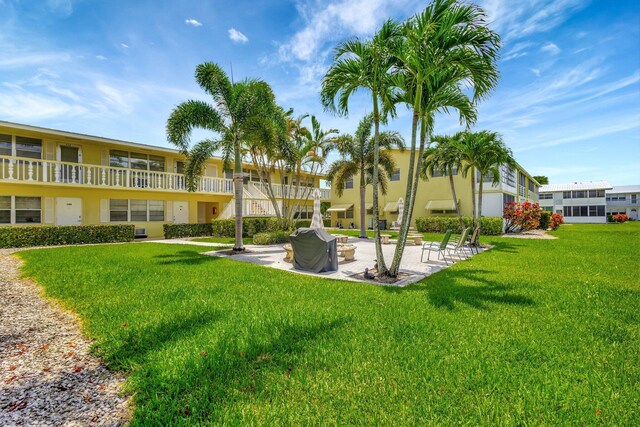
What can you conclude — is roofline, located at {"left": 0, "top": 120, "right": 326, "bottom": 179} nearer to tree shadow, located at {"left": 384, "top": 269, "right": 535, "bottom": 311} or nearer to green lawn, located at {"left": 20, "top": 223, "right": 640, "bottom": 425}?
green lawn, located at {"left": 20, "top": 223, "right": 640, "bottom": 425}

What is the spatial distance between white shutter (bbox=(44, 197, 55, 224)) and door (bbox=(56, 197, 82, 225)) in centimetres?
22

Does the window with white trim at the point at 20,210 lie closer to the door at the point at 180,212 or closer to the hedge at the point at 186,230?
the hedge at the point at 186,230

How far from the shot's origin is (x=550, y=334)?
14.4 ft

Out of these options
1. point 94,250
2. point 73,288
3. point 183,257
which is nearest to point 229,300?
point 73,288

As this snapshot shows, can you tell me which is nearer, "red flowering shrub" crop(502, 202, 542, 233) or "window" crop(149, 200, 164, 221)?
"window" crop(149, 200, 164, 221)

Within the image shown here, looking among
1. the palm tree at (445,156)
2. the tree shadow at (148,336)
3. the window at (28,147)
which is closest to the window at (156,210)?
the window at (28,147)

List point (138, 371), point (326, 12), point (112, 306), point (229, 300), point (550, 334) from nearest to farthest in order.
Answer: point (138, 371)
point (550, 334)
point (112, 306)
point (229, 300)
point (326, 12)

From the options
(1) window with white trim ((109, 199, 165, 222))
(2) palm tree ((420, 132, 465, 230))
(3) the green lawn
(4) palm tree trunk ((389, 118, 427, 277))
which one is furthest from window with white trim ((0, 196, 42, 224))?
(2) palm tree ((420, 132, 465, 230))

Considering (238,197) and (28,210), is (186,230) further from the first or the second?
(238,197)

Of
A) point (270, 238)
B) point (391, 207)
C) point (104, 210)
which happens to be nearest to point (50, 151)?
point (104, 210)

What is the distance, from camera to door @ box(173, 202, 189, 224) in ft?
71.4

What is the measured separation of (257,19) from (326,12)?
263 cm

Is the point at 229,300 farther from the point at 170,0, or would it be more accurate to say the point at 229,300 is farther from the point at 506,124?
the point at 506,124

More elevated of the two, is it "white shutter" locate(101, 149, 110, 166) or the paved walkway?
"white shutter" locate(101, 149, 110, 166)
